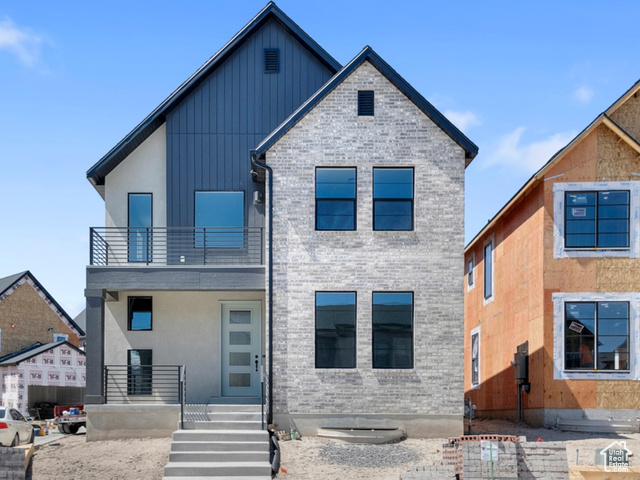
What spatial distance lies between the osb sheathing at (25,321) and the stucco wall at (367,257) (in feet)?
77.6

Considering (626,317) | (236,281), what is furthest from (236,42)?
(626,317)

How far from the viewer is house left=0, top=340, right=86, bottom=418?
33.2 meters

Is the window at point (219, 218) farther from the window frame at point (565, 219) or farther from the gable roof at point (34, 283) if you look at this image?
the gable roof at point (34, 283)

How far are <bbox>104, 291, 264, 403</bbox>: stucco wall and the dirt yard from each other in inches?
92.4

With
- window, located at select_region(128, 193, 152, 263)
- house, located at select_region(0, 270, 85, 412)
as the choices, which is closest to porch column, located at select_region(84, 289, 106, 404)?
window, located at select_region(128, 193, 152, 263)

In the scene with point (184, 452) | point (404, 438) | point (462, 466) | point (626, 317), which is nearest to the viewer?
point (462, 466)

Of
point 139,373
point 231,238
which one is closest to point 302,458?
point 139,373

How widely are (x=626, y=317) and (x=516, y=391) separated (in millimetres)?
4058

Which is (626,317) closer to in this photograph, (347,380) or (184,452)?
(347,380)

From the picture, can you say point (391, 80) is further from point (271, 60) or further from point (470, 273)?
point (470, 273)

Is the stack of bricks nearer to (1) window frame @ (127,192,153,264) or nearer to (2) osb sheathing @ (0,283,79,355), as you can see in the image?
(1) window frame @ (127,192,153,264)

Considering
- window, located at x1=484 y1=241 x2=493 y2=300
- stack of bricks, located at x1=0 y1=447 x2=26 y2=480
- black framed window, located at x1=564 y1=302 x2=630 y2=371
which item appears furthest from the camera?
window, located at x1=484 y1=241 x2=493 y2=300

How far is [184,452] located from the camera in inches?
604

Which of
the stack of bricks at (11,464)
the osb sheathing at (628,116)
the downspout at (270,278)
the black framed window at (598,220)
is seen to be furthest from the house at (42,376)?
the osb sheathing at (628,116)
